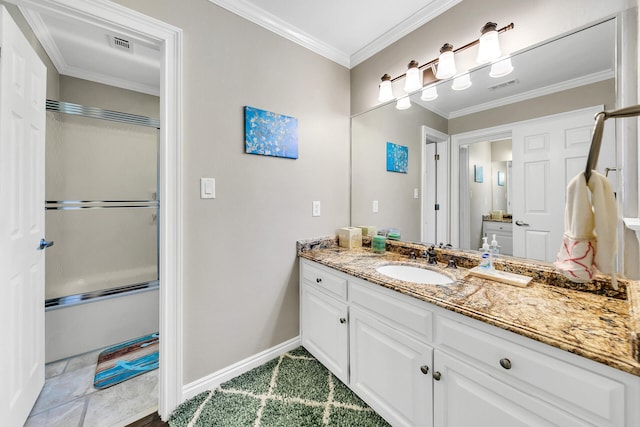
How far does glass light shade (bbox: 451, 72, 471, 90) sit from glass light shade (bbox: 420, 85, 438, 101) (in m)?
0.13

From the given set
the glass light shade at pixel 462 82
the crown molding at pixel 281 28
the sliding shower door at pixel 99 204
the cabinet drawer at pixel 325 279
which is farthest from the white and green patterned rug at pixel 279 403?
the crown molding at pixel 281 28

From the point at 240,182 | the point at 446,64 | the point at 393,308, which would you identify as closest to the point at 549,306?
the point at 393,308

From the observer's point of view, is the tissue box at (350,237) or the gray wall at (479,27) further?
the tissue box at (350,237)

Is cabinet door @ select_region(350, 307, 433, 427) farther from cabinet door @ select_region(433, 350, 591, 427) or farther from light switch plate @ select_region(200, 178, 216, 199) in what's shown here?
light switch plate @ select_region(200, 178, 216, 199)

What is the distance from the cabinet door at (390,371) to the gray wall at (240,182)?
0.69 metres

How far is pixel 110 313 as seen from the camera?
212cm

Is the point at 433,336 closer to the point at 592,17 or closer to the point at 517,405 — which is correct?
the point at 517,405

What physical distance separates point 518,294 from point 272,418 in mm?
1331

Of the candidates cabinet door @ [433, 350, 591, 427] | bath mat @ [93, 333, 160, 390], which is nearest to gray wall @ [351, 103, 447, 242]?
cabinet door @ [433, 350, 591, 427]

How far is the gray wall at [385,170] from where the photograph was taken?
6.15 ft

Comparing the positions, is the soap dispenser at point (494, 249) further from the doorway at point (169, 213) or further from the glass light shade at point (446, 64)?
the doorway at point (169, 213)

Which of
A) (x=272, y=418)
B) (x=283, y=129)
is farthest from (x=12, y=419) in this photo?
(x=283, y=129)

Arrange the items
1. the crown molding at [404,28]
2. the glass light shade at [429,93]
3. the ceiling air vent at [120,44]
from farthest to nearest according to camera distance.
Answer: the ceiling air vent at [120,44] < the glass light shade at [429,93] < the crown molding at [404,28]

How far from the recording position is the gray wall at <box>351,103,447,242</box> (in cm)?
188
